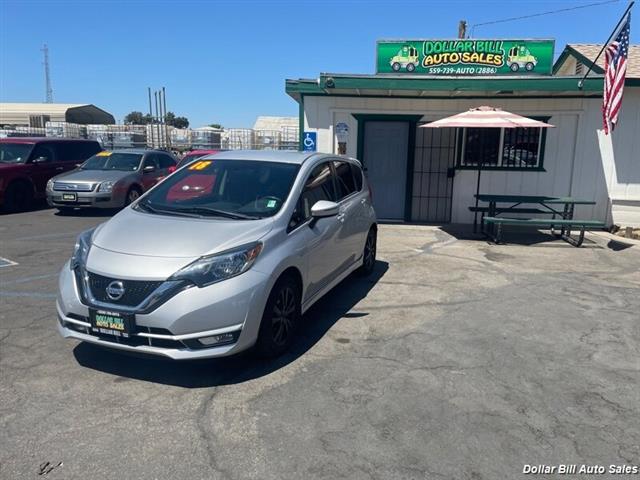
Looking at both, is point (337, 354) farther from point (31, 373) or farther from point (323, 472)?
point (31, 373)

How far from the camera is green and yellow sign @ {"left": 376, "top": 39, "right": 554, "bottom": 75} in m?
11.8

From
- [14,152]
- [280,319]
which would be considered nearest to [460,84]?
[280,319]

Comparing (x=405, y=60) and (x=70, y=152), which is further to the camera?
(x=70, y=152)

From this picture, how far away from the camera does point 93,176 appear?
12.4m

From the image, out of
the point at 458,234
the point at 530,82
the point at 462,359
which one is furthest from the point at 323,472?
the point at 530,82

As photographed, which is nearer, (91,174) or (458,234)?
(458,234)

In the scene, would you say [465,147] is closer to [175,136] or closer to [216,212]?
[216,212]

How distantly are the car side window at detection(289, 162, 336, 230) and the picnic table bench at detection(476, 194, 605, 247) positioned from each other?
493 cm

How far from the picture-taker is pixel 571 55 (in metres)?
14.4

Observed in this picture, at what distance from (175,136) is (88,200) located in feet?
78.9

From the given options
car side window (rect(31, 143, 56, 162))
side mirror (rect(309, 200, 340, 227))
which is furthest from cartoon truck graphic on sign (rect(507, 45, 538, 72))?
car side window (rect(31, 143, 56, 162))

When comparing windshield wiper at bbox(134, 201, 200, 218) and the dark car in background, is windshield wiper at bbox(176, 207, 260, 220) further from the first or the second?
the dark car in background

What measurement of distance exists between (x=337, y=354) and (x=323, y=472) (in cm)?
162

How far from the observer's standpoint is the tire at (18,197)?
12.5 m
